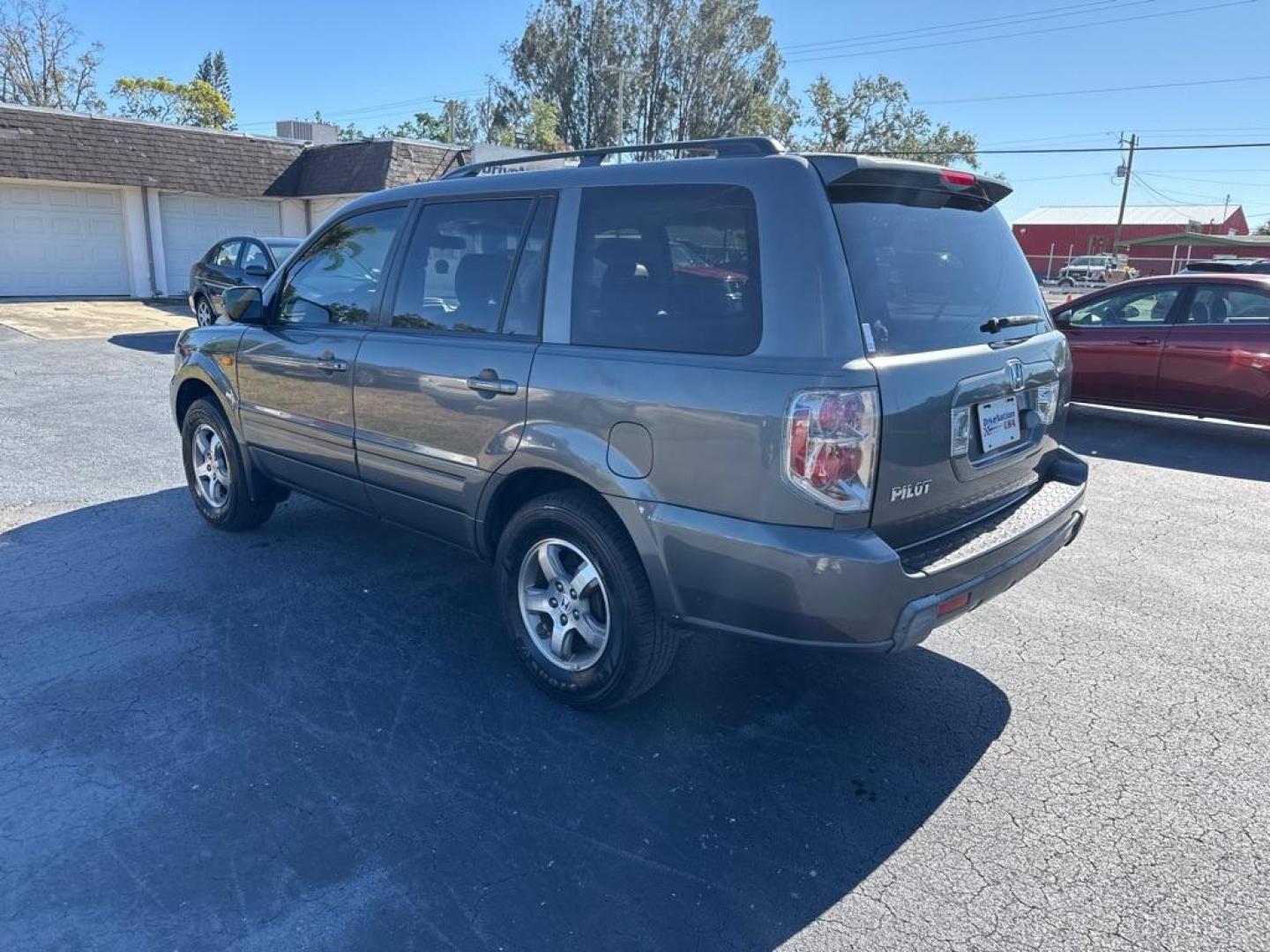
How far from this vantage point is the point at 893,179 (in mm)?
3066

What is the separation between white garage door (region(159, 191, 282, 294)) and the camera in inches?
865

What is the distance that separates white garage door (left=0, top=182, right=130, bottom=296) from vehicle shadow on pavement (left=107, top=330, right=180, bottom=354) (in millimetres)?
6962

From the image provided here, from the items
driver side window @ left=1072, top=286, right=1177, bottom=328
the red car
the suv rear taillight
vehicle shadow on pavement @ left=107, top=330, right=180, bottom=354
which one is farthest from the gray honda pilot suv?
vehicle shadow on pavement @ left=107, top=330, right=180, bottom=354

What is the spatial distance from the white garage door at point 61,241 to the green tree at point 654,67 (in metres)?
26.6

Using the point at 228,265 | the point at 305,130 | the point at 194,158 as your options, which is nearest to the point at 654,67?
the point at 305,130

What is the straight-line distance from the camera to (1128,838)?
2801 mm

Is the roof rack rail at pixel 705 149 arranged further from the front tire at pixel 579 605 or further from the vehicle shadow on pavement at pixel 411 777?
the vehicle shadow on pavement at pixel 411 777

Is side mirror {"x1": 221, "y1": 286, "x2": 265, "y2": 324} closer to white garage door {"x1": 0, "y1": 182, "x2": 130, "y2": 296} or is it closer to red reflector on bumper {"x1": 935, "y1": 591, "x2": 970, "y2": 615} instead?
red reflector on bumper {"x1": 935, "y1": 591, "x2": 970, "y2": 615}

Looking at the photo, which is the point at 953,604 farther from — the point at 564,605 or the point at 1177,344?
the point at 1177,344

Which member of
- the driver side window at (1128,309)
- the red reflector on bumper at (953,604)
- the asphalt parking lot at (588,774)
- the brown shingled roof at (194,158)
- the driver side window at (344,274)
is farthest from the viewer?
the brown shingled roof at (194,158)

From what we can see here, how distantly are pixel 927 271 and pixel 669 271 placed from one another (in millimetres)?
923

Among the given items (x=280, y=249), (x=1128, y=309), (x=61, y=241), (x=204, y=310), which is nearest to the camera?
(x=1128, y=309)

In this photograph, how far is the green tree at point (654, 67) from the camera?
43.4 m

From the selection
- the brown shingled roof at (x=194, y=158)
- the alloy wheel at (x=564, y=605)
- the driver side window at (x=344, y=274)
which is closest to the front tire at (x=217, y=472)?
the driver side window at (x=344, y=274)
